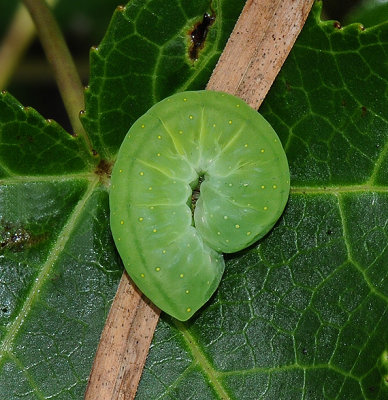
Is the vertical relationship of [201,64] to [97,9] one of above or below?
above

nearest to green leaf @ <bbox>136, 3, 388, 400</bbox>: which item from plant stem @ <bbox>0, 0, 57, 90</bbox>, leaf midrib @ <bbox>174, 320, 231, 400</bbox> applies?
leaf midrib @ <bbox>174, 320, 231, 400</bbox>

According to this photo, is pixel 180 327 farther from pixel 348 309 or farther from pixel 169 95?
pixel 169 95

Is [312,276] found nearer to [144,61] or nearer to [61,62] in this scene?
[144,61]

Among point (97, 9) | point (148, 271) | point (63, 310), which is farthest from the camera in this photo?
point (97, 9)

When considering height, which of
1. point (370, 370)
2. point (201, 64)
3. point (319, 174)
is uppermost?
point (201, 64)

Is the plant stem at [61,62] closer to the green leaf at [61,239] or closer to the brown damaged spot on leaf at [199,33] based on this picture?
the green leaf at [61,239]

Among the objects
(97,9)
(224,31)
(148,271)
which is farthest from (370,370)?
(97,9)

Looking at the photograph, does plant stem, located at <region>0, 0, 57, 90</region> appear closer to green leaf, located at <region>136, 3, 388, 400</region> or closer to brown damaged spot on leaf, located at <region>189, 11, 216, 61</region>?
brown damaged spot on leaf, located at <region>189, 11, 216, 61</region>

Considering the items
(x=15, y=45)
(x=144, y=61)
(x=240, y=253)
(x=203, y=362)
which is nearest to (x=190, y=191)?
(x=240, y=253)
